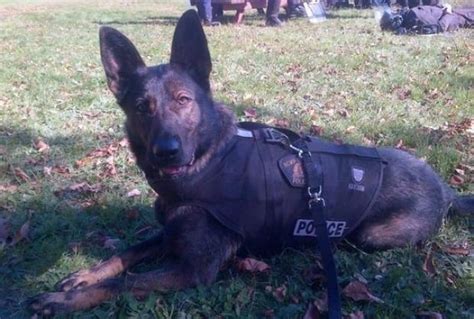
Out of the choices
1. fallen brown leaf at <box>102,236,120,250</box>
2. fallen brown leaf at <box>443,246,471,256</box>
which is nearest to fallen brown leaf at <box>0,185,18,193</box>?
fallen brown leaf at <box>102,236,120,250</box>

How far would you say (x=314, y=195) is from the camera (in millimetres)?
3484

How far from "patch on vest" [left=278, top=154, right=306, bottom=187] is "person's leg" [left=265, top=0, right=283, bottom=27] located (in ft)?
39.6

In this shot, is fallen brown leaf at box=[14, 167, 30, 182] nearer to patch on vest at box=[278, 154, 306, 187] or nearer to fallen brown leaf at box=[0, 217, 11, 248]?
fallen brown leaf at box=[0, 217, 11, 248]

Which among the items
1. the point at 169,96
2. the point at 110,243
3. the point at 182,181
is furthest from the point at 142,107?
the point at 110,243

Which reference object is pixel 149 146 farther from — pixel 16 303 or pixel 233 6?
pixel 233 6

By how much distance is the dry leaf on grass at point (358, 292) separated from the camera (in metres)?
3.32

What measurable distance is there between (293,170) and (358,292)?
827 millimetres

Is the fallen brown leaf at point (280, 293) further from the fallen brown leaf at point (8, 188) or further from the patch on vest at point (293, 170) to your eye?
the fallen brown leaf at point (8, 188)

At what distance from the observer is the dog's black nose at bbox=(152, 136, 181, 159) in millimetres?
3256

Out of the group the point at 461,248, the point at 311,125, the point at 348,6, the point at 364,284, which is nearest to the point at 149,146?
the point at 364,284

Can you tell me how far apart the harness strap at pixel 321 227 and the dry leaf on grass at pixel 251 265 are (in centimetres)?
45

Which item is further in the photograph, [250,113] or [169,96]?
[250,113]

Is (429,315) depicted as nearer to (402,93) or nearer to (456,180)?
(456,180)

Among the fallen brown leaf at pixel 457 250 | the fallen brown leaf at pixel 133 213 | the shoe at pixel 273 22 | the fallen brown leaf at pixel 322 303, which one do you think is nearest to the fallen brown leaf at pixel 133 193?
the fallen brown leaf at pixel 133 213
